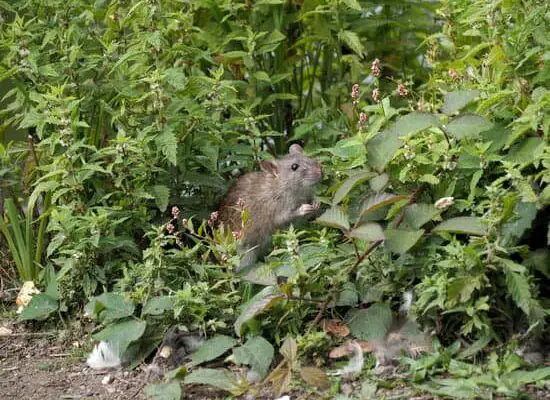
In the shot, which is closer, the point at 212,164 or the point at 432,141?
the point at 432,141

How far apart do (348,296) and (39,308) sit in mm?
1788

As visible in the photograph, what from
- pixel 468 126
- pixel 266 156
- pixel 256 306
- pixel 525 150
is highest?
pixel 468 126

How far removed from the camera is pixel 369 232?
5137 millimetres

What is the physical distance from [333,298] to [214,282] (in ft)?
2.58

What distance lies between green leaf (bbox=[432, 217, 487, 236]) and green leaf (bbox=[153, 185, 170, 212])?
1.61 m

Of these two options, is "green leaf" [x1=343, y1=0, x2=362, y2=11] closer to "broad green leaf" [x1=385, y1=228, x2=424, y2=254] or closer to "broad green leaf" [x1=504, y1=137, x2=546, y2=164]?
"broad green leaf" [x1=504, y1=137, x2=546, y2=164]

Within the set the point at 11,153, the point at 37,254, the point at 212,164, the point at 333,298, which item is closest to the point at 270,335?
the point at 333,298

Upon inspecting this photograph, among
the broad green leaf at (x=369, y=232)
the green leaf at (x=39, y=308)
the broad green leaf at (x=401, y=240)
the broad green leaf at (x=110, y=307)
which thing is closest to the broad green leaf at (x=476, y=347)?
the broad green leaf at (x=401, y=240)

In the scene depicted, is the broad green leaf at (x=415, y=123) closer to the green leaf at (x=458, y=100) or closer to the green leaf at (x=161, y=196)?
the green leaf at (x=458, y=100)

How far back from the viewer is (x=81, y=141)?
5926 mm

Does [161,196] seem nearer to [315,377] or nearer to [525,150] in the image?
[315,377]

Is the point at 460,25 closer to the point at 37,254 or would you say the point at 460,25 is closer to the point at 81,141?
the point at 81,141

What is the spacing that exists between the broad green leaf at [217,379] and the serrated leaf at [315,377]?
11.5 inches

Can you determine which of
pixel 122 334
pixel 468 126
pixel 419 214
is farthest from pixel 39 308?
pixel 468 126
